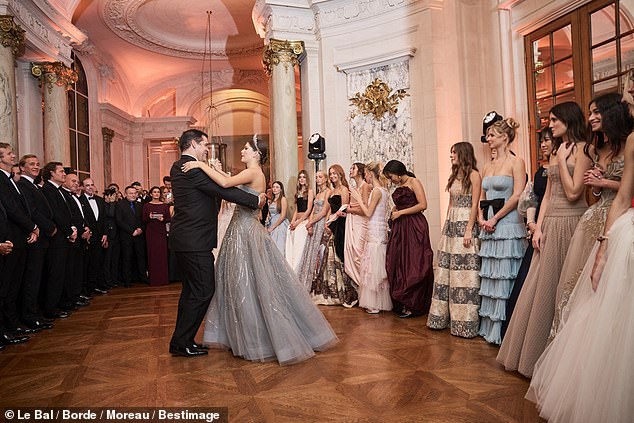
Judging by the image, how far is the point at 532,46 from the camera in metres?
5.88

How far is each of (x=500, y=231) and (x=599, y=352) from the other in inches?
75.4

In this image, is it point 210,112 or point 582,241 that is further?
point 210,112

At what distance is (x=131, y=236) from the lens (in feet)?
28.1

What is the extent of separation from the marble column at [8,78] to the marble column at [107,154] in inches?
229

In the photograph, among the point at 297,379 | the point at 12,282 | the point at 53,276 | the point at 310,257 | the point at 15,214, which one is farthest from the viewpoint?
the point at 310,257

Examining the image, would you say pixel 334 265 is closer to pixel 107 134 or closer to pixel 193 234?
pixel 193 234

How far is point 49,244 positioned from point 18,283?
0.70m

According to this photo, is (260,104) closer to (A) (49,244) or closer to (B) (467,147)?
(A) (49,244)

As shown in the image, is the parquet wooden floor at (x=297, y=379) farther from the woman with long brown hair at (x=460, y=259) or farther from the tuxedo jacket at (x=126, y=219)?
the tuxedo jacket at (x=126, y=219)

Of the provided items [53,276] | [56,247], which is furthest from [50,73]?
[53,276]

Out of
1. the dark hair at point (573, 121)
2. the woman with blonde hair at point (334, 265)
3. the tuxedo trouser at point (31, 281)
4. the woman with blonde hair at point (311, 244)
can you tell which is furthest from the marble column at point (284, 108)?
the dark hair at point (573, 121)

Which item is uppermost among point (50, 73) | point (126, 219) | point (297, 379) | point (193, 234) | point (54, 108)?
point (50, 73)

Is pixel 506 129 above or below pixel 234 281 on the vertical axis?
above

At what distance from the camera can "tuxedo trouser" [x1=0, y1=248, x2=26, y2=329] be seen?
4.41 meters
